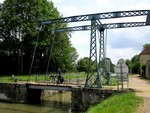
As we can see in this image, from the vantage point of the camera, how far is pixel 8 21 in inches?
1973

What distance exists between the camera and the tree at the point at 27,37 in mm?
49531

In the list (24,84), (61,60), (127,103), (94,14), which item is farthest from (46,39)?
(127,103)

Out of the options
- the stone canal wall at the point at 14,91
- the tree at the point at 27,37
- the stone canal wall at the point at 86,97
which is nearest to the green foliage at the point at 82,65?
the tree at the point at 27,37

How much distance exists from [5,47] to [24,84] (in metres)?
22.0

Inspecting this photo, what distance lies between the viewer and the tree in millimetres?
49531

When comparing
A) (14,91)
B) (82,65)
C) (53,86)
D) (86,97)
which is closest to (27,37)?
(14,91)

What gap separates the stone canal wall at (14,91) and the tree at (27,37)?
17.4m

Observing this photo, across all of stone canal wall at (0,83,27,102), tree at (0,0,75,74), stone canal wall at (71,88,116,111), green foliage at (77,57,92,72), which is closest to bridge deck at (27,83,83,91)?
stone canal wall at (0,83,27,102)

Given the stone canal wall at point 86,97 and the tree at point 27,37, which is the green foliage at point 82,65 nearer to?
the tree at point 27,37

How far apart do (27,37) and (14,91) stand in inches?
800

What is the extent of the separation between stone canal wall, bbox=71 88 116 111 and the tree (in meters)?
23.7

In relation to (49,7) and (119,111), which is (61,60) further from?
(119,111)

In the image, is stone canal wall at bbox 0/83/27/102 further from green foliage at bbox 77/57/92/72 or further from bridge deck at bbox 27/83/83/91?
green foliage at bbox 77/57/92/72

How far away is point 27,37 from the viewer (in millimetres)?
50031
